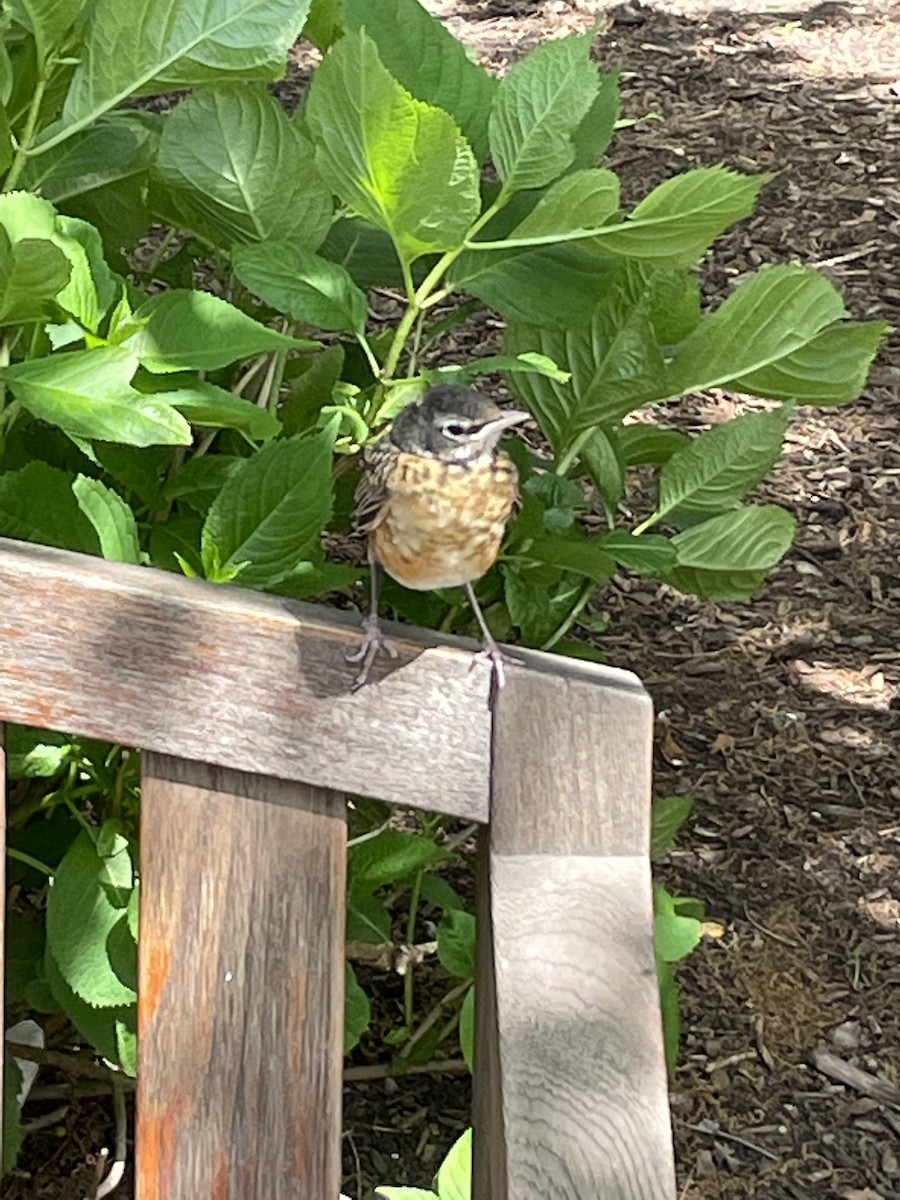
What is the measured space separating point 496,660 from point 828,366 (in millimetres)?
741

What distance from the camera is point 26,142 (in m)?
1.76

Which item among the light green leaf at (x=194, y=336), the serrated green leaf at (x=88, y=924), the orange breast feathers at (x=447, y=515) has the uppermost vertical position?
Answer: the light green leaf at (x=194, y=336)

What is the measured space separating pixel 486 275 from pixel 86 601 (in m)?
0.68

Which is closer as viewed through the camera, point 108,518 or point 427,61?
point 108,518

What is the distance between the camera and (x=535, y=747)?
1441mm

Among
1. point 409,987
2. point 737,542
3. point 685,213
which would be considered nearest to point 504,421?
point 685,213

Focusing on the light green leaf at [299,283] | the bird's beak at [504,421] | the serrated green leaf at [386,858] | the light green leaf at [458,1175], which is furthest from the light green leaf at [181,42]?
the light green leaf at [458,1175]

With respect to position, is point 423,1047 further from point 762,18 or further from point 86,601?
point 762,18

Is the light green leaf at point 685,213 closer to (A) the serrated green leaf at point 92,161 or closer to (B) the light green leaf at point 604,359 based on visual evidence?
(B) the light green leaf at point 604,359

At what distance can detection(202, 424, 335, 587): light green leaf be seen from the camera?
169 centimetres

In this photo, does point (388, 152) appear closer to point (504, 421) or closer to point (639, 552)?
point (504, 421)

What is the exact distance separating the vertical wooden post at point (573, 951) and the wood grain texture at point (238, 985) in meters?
0.14

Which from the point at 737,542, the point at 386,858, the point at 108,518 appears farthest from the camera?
the point at 737,542

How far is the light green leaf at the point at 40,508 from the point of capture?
1.78 metres
